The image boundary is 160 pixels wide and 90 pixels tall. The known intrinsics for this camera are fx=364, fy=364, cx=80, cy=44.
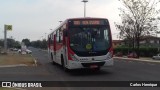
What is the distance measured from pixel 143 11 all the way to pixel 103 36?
4126 cm

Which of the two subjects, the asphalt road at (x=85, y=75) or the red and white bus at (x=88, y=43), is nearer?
the asphalt road at (x=85, y=75)

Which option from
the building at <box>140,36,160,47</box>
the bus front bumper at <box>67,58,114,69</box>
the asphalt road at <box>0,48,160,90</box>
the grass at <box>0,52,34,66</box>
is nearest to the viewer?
the asphalt road at <box>0,48,160,90</box>

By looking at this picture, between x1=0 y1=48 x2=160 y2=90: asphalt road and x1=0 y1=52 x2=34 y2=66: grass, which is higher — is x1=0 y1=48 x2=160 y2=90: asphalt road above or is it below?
above

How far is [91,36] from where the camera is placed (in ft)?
67.7

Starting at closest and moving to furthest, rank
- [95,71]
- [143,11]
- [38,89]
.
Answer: [38,89] → [95,71] → [143,11]

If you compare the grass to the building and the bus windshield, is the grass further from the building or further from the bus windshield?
the building

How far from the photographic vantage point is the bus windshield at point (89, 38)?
67.0 ft

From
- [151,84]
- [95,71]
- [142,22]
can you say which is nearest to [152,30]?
[142,22]

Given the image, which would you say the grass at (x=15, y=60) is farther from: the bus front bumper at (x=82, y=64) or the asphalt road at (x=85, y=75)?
the bus front bumper at (x=82, y=64)

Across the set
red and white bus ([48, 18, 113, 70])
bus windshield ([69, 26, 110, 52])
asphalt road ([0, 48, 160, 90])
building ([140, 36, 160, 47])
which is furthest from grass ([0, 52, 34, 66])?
building ([140, 36, 160, 47])

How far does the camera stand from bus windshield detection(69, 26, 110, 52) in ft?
67.0

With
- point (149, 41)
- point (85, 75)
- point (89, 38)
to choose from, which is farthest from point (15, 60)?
point (149, 41)

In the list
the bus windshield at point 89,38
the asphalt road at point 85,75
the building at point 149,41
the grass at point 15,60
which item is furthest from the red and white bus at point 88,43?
the building at point 149,41

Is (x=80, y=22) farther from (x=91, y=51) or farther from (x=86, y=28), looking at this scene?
(x=91, y=51)
